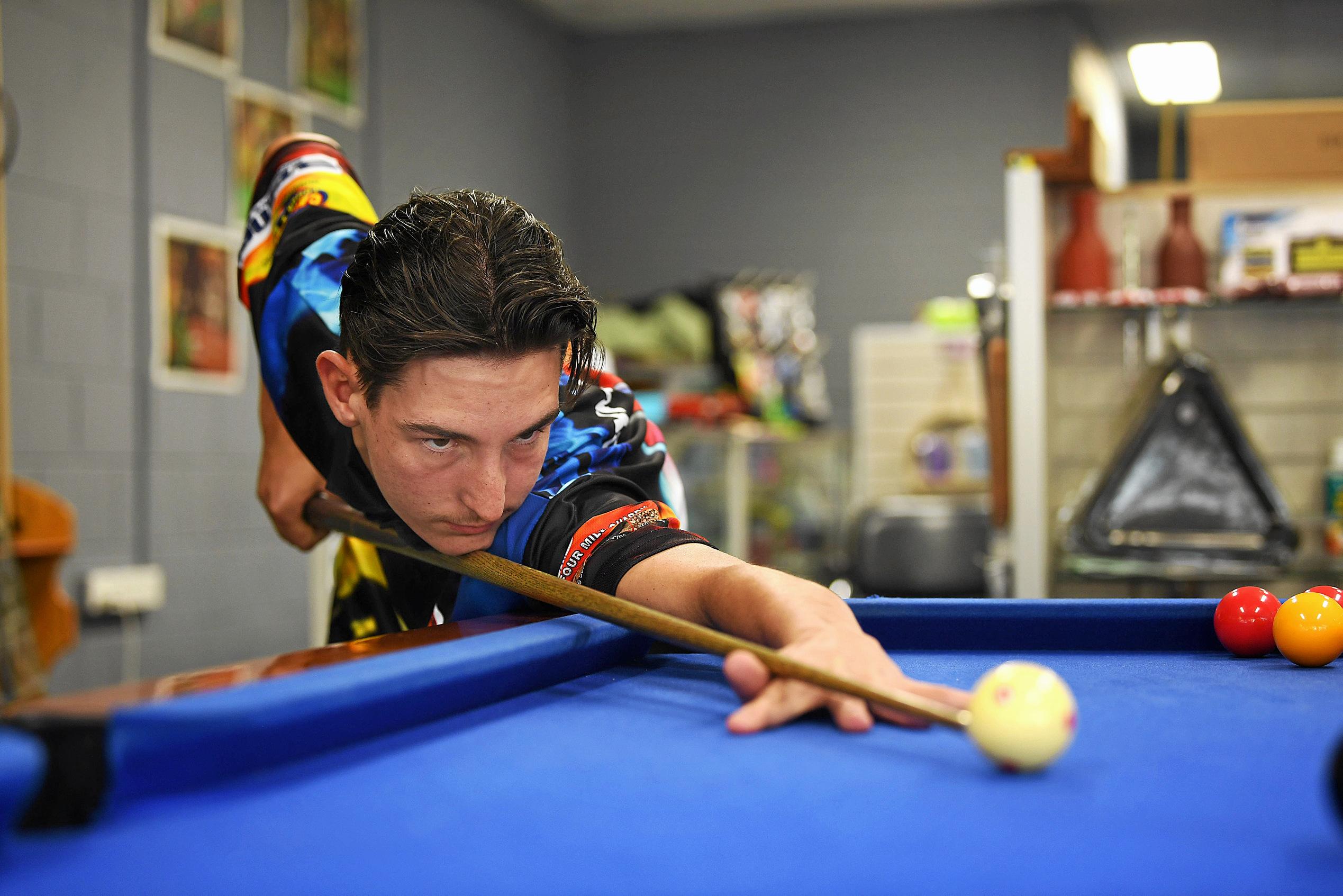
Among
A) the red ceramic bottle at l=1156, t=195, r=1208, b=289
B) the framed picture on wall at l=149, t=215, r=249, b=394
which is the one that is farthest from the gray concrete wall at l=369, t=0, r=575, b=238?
the red ceramic bottle at l=1156, t=195, r=1208, b=289

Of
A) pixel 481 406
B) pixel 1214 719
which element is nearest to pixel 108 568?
pixel 481 406

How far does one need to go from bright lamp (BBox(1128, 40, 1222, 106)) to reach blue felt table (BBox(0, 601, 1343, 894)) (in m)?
2.65

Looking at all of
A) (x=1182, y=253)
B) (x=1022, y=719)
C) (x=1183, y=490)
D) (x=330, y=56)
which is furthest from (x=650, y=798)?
(x=330, y=56)

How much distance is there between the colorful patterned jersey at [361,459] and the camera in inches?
60.6

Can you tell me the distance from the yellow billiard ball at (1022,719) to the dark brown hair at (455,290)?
0.73 m

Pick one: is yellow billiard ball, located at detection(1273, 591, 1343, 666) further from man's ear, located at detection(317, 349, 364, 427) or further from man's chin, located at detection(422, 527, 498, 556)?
man's ear, located at detection(317, 349, 364, 427)

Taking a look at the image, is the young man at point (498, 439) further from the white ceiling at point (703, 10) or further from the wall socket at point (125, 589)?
the white ceiling at point (703, 10)

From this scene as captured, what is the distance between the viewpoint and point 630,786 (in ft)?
2.84

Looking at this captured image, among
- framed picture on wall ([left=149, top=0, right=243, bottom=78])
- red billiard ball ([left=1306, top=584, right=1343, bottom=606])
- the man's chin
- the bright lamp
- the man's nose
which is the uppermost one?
framed picture on wall ([left=149, top=0, right=243, bottom=78])

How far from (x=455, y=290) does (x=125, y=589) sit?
10.3ft

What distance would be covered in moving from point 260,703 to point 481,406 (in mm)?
582

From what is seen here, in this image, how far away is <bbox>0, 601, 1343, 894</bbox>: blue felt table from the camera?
2.27 feet

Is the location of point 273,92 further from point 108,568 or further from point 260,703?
point 260,703

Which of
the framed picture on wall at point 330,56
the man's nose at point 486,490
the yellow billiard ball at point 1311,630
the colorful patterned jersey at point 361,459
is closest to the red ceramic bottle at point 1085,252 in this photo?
the colorful patterned jersey at point 361,459
